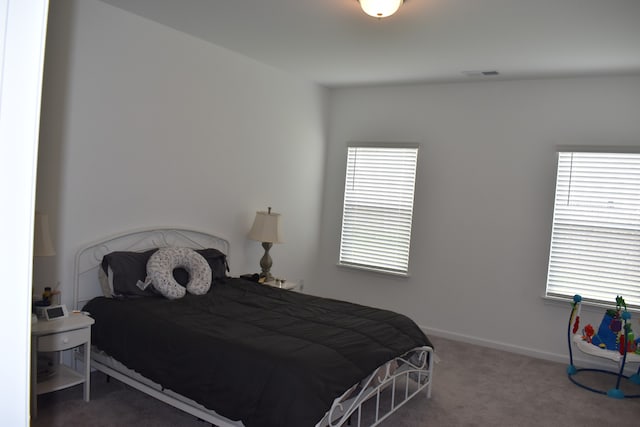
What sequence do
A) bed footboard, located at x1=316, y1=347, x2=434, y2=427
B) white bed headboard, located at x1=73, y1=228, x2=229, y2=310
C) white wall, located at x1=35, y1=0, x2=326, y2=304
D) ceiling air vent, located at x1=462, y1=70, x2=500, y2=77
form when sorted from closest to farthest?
bed footboard, located at x1=316, y1=347, x2=434, y2=427
white wall, located at x1=35, y1=0, x2=326, y2=304
white bed headboard, located at x1=73, y1=228, x2=229, y2=310
ceiling air vent, located at x1=462, y1=70, x2=500, y2=77

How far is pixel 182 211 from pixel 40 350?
1657 mm

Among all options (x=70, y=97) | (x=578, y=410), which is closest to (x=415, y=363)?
(x=578, y=410)

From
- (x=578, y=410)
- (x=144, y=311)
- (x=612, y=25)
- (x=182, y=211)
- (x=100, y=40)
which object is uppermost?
(x=612, y=25)

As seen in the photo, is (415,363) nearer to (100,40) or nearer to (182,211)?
(182,211)

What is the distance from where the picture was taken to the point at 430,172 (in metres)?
5.38

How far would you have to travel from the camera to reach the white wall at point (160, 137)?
3330mm

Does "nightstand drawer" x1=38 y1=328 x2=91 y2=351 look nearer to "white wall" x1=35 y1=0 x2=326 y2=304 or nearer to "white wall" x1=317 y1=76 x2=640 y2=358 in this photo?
"white wall" x1=35 y1=0 x2=326 y2=304

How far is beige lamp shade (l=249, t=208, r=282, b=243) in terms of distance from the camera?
4.68 meters

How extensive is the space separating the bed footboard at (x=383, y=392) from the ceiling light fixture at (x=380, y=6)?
216 cm

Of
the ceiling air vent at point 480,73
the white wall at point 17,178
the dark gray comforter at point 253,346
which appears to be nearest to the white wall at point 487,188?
the ceiling air vent at point 480,73

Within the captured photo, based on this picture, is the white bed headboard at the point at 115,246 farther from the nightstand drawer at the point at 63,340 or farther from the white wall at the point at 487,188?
the white wall at the point at 487,188

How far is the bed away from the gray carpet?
6.8 inches

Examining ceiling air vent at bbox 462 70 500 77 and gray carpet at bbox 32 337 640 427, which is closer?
gray carpet at bbox 32 337 640 427

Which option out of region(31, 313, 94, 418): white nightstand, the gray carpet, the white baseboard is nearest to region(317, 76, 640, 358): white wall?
the white baseboard
